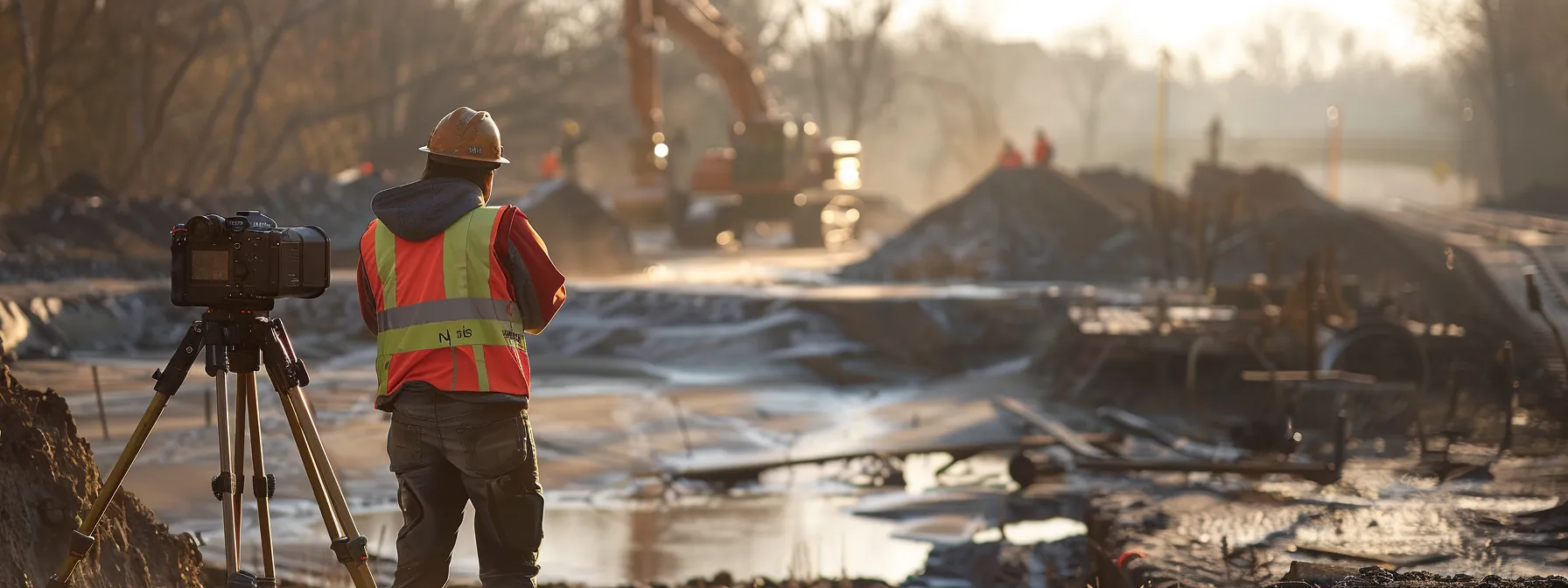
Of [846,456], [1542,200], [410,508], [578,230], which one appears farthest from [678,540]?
[1542,200]

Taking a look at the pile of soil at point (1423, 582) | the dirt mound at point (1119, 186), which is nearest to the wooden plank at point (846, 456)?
the pile of soil at point (1423, 582)

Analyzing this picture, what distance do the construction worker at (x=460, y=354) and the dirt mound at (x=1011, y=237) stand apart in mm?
22002

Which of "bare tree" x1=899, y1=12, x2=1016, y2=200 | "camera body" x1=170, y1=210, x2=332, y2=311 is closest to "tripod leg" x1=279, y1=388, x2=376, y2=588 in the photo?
"camera body" x1=170, y1=210, x2=332, y2=311

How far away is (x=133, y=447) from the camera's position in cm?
478

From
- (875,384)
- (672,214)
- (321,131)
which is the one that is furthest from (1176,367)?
(321,131)

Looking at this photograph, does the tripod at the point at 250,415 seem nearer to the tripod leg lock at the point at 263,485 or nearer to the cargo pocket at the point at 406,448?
the tripod leg lock at the point at 263,485

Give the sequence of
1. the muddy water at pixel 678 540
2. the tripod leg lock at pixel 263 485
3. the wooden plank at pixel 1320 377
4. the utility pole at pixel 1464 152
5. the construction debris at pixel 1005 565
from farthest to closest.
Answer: the utility pole at pixel 1464 152
the wooden plank at pixel 1320 377
the muddy water at pixel 678 540
the construction debris at pixel 1005 565
the tripod leg lock at pixel 263 485

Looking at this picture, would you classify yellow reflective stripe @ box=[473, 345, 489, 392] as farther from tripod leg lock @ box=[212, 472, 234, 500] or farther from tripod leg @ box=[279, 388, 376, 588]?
tripod leg lock @ box=[212, 472, 234, 500]

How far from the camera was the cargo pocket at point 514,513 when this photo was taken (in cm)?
507

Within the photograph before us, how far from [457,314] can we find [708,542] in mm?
5898

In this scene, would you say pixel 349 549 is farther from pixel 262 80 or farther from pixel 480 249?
pixel 262 80

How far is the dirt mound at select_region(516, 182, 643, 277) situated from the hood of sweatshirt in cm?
2096

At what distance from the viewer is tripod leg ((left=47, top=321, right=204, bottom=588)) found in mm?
4777

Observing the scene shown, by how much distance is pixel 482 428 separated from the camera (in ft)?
16.7
